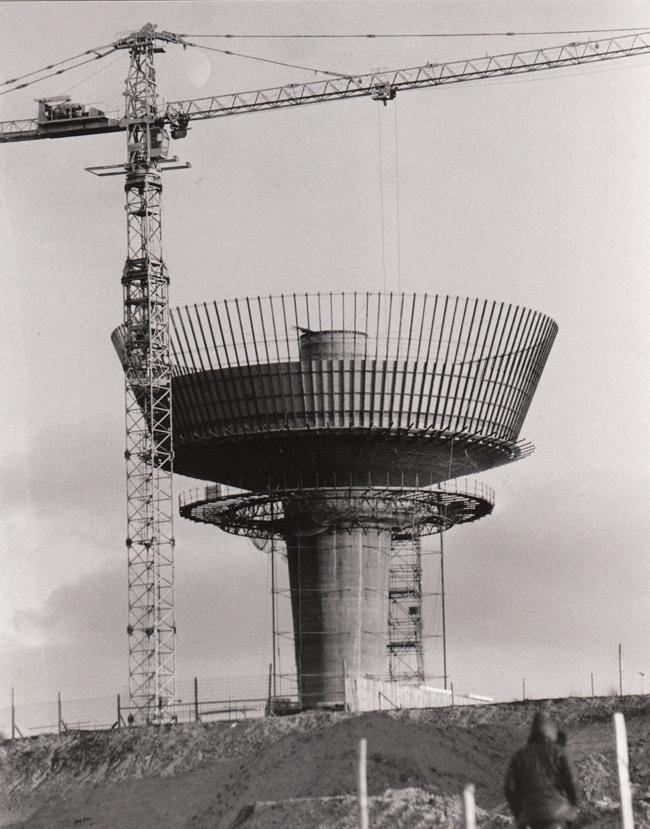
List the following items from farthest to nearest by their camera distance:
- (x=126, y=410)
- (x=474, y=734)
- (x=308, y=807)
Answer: (x=126, y=410)
(x=474, y=734)
(x=308, y=807)

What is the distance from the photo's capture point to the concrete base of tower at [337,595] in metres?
72.7

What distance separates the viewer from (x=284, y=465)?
74438mm

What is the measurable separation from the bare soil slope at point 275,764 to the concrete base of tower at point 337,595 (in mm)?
12086

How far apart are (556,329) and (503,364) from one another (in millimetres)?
4829

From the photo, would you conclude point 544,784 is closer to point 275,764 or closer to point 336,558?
point 275,764

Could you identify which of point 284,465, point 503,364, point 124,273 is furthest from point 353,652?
point 124,273

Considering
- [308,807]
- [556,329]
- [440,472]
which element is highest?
[556,329]

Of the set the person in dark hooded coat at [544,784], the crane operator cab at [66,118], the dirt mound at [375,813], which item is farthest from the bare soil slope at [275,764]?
the crane operator cab at [66,118]

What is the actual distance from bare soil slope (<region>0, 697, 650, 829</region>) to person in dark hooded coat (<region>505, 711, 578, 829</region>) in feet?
71.2

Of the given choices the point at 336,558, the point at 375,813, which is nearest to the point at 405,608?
the point at 336,558

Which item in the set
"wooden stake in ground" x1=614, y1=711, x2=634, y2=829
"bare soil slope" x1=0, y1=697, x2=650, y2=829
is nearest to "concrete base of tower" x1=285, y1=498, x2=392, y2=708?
"bare soil slope" x1=0, y1=697, x2=650, y2=829

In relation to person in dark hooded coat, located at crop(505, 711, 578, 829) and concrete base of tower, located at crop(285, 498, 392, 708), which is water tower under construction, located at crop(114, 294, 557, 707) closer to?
concrete base of tower, located at crop(285, 498, 392, 708)

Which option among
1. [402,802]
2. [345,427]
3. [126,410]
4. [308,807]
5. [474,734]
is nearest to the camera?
[402,802]

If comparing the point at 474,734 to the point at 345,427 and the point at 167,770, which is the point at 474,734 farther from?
the point at 345,427
